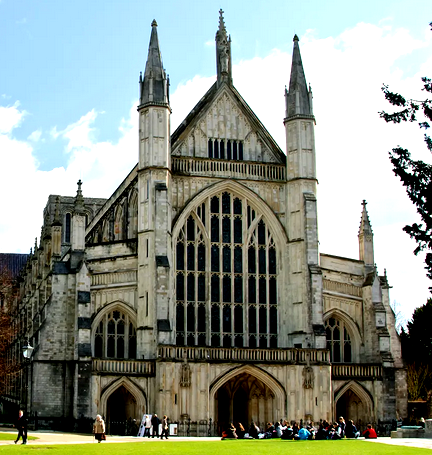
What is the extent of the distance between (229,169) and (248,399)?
13.2 metres

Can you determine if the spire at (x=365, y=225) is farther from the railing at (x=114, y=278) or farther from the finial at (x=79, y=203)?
the finial at (x=79, y=203)

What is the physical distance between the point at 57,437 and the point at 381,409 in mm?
19179

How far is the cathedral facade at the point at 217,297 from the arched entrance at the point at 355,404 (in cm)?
9

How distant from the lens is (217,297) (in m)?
52.5

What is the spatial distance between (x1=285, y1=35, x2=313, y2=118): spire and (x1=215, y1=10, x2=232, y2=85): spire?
3773 mm

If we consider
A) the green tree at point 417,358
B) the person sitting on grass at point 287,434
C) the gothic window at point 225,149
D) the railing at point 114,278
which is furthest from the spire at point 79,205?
the green tree at point 417,358

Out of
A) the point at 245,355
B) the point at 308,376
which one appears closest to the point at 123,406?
the point at 245,355

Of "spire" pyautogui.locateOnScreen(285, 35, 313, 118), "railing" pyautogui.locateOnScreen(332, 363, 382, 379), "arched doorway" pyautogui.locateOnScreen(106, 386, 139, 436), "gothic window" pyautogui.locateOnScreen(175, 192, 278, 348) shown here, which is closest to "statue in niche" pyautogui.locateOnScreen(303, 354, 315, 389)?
"railing" pyautogui.locateOnScreen(332, 363, 382, 379)

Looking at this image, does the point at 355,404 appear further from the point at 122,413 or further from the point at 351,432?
the point at 122,413

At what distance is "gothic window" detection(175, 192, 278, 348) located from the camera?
170 feet

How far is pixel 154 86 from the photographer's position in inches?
2087

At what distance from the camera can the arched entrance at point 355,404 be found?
51.3 m

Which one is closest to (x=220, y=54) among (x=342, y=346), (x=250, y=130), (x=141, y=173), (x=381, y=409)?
(x=250, y=130)

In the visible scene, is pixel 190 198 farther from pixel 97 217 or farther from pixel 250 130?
pixel 97 217
